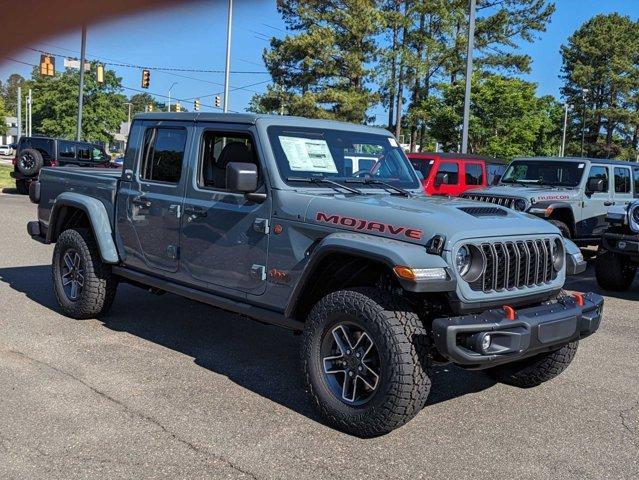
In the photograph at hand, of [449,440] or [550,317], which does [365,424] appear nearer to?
[449,440]

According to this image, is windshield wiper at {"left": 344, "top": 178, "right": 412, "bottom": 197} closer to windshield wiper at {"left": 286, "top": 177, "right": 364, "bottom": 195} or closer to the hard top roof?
windshield wiper at {"left": 286, "top": 177, "right": 364, "bottom": 195}

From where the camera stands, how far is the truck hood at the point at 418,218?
3748 millimetres

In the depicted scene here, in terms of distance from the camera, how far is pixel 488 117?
3131 centimetres

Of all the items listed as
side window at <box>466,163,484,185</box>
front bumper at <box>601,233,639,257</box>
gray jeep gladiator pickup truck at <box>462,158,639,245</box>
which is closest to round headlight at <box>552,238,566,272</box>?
front bumper at <box>601,233,639,257</box>

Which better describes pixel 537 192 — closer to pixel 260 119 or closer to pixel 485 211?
pixel 485 211

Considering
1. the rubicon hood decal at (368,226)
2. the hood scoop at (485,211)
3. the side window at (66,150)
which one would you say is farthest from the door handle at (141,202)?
the side window at (66,150)

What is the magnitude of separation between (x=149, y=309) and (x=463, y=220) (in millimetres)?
3946

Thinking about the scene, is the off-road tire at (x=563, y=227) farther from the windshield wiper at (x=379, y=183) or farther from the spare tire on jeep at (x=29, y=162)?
the spare tire on jeep at (x=29, y=162)

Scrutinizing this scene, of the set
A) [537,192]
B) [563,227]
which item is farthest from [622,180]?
[563,227]

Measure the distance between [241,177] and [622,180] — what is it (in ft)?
32.3

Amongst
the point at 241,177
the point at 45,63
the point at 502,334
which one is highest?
the point at 45,63

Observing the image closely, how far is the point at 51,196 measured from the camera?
662 cm

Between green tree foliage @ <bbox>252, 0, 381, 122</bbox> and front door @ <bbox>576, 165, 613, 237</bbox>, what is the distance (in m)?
22.5

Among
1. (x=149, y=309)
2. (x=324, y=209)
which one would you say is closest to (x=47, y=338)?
(x=149, y=309)
